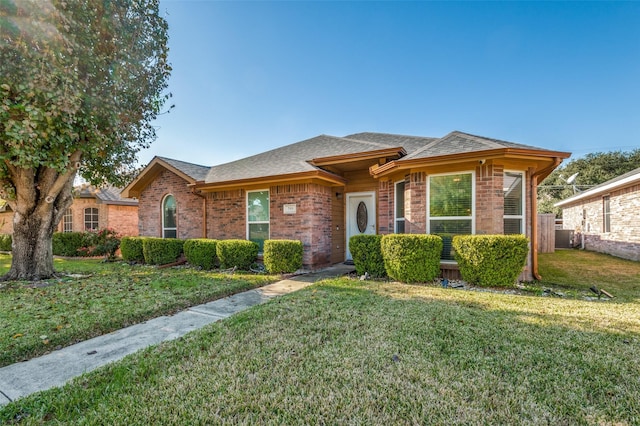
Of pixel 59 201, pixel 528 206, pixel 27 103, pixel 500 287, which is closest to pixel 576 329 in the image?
pixel 500 287

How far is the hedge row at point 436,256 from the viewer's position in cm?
591

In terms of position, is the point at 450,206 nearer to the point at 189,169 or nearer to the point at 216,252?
the point at 216,252

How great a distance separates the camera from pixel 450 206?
699 cm

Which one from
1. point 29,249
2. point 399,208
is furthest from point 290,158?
point 29,249

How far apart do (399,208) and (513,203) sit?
2.78 metres

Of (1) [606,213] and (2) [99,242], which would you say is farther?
(2) [99,242]

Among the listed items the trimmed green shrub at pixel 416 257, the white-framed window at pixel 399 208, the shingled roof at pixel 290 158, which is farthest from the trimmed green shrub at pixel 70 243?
the trimmed green shrub at pixel 416 257

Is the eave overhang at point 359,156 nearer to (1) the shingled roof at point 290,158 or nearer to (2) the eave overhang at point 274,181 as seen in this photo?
(1) the shingled roof at point 290,158

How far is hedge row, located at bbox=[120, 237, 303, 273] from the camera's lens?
8.01 meters

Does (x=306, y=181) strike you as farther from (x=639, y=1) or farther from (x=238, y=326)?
(x=639, y=1)

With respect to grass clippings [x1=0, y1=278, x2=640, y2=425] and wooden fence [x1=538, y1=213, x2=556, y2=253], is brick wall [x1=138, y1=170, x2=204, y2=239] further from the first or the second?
wooden fence [x1=538, y1=213, x2=556, y2=253]

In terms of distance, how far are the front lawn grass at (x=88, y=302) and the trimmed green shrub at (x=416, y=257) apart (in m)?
3.28

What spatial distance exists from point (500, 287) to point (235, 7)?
1063cm

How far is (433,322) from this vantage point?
387cm
